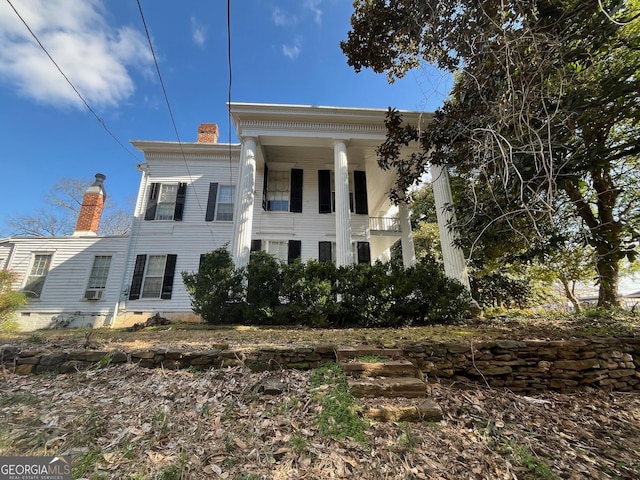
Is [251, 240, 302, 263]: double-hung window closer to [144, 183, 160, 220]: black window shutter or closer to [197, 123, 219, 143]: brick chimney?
[144, 183, 160, 220]: black window shutter

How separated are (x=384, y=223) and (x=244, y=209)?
6.08m

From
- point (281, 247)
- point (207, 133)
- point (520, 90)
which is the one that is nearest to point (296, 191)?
point (281, 247)

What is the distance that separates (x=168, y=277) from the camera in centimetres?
1012

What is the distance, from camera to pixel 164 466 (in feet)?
5.84

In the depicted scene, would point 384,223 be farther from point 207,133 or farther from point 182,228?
point 207,133

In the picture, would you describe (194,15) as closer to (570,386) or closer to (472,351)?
(472,351)

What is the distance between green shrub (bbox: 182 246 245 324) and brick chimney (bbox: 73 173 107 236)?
23.5 feet

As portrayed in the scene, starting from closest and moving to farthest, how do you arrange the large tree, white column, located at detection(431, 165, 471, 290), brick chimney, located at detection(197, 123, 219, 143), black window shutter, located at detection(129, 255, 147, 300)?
the large tree → white column, located at detection(431, 165, 471, 290) → black window shutter, located at detection(129, 255, 147, 300) → brick chimney, located at detection(197, 123, 219, 143)

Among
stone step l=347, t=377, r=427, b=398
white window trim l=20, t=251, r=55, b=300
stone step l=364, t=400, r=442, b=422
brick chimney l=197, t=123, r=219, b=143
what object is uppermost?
brick chimney l=197, t=123, r=219, b=143

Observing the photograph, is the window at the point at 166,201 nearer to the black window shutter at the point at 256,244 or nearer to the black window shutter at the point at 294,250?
the black window shutter at the point at 256,244

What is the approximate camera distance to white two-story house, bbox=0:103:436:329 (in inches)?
364

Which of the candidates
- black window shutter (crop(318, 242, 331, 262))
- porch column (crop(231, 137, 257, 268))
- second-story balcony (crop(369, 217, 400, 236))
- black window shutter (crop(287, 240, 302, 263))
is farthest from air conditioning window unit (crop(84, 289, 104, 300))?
second-story balcony (crop(369, 217, 400, 236))

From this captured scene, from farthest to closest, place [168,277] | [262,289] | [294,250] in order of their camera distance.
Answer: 1. [294,250]
2. [168,277]
3. [262,289]

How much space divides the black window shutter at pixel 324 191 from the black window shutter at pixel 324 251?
4.66 ft
